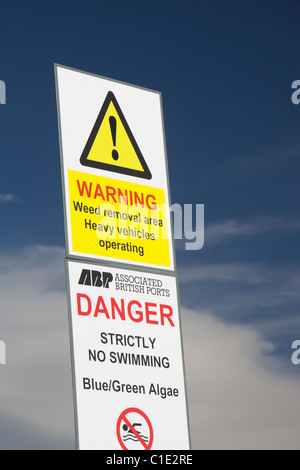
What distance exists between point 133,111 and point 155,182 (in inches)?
50.0

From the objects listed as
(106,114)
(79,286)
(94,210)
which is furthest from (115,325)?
(106,114)

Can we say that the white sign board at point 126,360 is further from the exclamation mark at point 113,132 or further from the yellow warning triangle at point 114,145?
the exclamation mark at point 113,132

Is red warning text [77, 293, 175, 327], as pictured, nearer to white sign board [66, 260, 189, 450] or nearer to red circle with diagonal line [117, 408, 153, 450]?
white sign board [66, 260, 189, 450]

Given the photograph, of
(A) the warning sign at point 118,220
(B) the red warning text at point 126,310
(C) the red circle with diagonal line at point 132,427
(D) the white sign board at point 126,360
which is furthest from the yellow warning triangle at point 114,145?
(C) the red circle with diagonal line at point 132,427

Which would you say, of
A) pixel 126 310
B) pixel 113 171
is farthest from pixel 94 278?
pixel 113 171

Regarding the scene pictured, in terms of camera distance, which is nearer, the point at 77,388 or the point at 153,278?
the point at 77,388

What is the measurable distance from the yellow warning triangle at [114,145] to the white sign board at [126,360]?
70.1 inches

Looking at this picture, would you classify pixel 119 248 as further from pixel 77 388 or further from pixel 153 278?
pixel 77 388

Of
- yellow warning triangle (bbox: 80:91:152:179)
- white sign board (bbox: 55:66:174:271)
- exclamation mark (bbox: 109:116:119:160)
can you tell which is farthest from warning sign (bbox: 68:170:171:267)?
exclamation mark (bbox: 109:116:119:160)

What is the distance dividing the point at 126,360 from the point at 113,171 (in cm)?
317

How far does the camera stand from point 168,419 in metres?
15.9

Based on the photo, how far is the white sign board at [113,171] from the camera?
15.9 m

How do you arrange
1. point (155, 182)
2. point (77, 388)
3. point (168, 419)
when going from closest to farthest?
point (77, 388) → point (168, 419) → point (155, 182)
